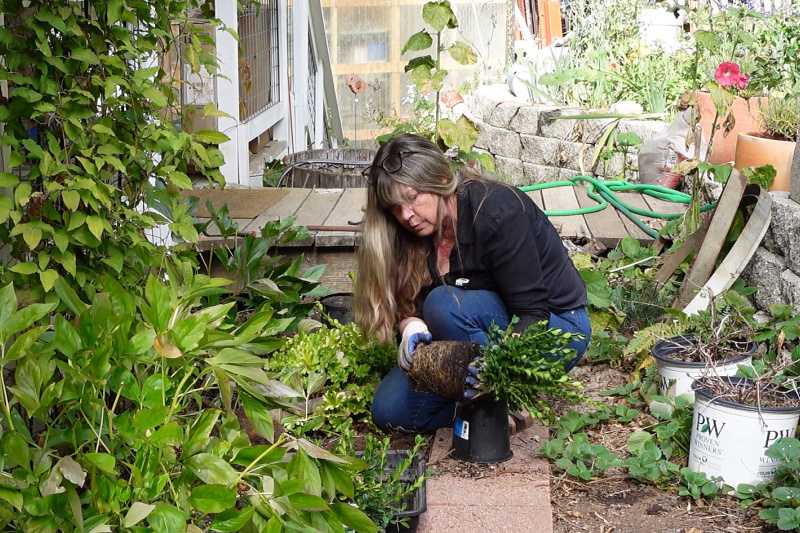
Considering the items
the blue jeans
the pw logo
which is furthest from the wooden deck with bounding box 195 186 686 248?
the pw logo

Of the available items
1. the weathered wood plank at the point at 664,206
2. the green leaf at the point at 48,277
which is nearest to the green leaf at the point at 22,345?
the green leaf at the point at 48,277

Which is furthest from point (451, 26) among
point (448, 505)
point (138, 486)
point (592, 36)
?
point (592, 36)

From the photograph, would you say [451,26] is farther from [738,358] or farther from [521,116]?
[521,116]

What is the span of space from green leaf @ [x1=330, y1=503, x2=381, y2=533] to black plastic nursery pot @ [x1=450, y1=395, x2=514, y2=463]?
1.03 meters

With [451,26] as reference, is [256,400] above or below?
below

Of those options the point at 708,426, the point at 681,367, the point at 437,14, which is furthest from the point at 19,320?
the point at 437,14

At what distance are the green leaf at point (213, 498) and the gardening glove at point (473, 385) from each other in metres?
1.14

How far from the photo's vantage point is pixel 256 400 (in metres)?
1.85

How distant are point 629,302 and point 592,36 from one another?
4926mm

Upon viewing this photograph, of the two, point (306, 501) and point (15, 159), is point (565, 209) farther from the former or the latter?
point (306, 501)

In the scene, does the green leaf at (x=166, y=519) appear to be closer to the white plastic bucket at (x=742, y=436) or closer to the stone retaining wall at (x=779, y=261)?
the white plastic bucket at (x=742, y=436)

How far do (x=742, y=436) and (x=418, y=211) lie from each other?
1159mm

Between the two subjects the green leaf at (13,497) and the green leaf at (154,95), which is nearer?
the green leaf at (13,497)

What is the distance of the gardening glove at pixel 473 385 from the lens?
2.61m
